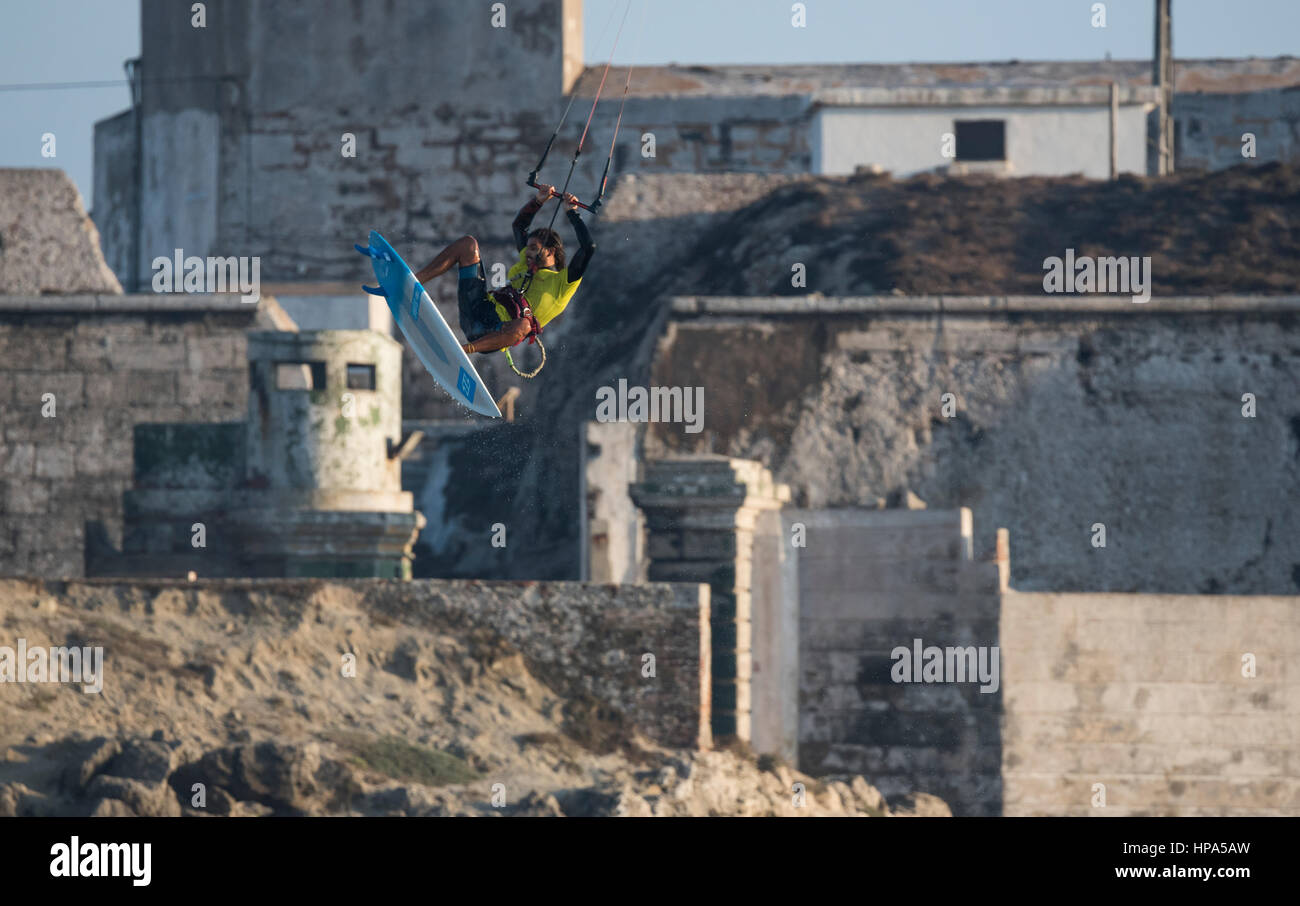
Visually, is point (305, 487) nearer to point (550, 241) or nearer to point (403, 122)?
point (550, 241)

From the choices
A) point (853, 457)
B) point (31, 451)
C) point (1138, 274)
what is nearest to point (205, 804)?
point (853, 457)

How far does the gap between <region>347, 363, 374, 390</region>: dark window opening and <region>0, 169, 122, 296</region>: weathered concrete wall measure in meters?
15.2

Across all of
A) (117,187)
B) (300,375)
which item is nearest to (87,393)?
(300,375)

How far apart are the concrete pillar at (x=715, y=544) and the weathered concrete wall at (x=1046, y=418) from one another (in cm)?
730

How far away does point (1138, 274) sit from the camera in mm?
37000

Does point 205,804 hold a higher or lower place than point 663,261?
lower

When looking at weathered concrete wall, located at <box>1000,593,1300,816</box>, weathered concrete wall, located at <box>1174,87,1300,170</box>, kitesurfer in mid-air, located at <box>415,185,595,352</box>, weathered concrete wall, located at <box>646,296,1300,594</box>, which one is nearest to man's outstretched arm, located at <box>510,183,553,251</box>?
kitesurfer in mid-air, located at <box>415,185,595,352</box>

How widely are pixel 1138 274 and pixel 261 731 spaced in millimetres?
19988

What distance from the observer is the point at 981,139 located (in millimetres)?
46406

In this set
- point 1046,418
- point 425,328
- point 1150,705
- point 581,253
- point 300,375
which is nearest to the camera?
point 581,253

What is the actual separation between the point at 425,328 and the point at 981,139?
91.1ft

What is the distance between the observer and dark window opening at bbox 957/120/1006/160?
46.3 metres

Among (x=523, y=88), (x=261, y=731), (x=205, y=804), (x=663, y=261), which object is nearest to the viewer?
(x=205, y=804)

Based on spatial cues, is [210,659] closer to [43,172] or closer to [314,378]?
[314,378]
